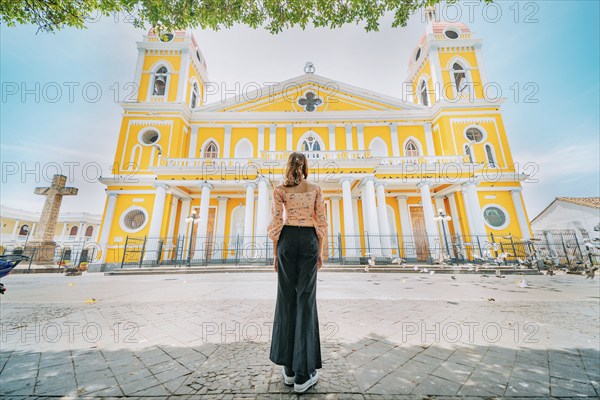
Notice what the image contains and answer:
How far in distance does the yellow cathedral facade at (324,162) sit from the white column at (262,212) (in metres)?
0.07

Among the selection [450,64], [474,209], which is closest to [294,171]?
[474,209]

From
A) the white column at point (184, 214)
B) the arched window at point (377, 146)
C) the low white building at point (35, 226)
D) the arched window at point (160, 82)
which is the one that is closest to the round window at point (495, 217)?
the arched window at point (377, 146)

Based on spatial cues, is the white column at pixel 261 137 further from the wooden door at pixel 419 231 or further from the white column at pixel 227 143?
the wooden door at pixel 419 231

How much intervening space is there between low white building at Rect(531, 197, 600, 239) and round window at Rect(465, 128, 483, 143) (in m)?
10.4

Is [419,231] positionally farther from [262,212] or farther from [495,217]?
[262,212]

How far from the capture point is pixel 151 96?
1855 centimetres

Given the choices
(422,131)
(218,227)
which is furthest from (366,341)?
(422,131)

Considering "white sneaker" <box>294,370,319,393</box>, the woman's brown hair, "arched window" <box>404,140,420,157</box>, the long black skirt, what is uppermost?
"arched window" <box>404,140,420,157</box>

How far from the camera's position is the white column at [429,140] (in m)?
18.2

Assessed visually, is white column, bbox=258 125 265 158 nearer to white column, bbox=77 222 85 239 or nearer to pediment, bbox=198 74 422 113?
pediment, bbox=198 74 422 113

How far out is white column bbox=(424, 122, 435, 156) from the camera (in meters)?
18.2

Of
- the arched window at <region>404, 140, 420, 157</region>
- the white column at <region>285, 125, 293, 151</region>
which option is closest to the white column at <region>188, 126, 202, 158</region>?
the white column at <region>285, 125, 293, 151</region>

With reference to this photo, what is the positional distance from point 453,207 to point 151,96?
24336mm

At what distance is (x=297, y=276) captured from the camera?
5.92 feet
